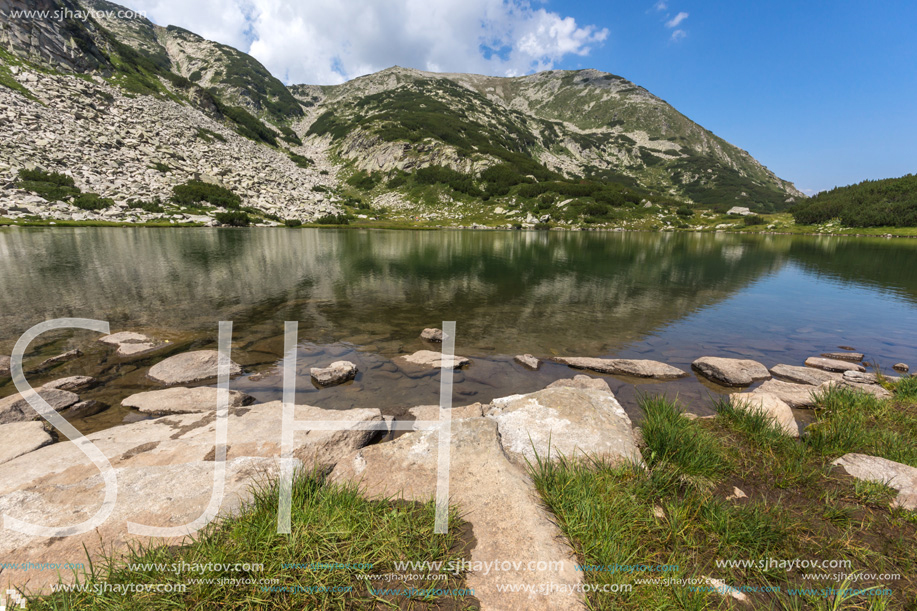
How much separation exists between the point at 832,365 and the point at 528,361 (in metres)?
12.3

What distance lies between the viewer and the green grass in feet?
9.77

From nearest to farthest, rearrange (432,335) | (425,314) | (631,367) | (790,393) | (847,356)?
(790,393) < (631,367) < (847,356) < (432,335) < (425,314)

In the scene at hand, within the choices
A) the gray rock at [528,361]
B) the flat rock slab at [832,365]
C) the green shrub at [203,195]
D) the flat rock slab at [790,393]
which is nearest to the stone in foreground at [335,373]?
the gray rock at [528,361]

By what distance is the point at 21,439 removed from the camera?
23.1 feet

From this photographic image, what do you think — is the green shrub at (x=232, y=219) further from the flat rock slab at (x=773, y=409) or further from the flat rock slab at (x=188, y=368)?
the flat rock slab at (x=773, y=409)

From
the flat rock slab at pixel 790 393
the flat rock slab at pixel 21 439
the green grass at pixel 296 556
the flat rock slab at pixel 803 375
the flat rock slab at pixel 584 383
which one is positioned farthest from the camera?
the flat rock slab at pixel 803 375

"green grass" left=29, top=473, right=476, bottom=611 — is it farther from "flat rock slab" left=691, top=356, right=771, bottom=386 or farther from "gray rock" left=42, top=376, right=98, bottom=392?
"flat rock slab" left=691, top=356, right=771, bottom=386

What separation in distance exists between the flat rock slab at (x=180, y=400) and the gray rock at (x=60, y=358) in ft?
18.6

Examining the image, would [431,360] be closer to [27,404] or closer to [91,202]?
[27,404]

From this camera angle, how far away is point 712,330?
18.6 metres

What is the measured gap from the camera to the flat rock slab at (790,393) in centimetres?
994

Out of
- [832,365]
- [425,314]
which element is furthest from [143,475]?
[832,365]

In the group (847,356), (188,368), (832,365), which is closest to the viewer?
(188,368)

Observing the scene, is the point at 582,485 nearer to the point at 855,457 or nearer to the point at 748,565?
the point at 748,565
